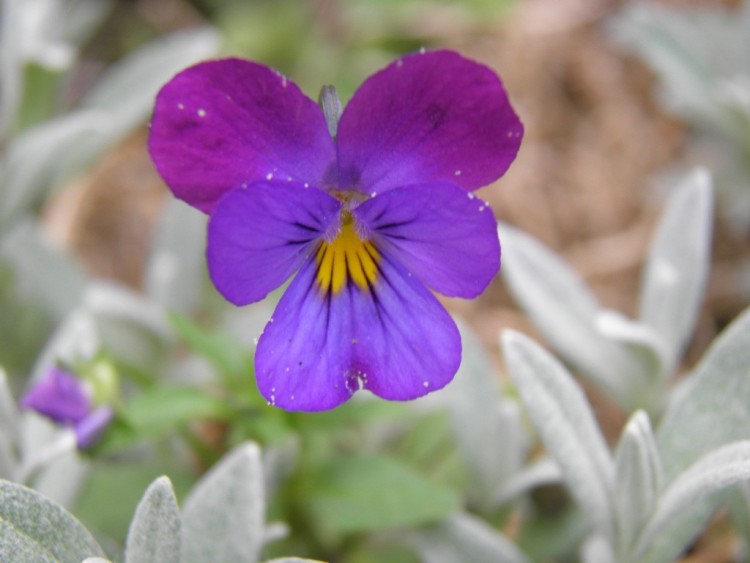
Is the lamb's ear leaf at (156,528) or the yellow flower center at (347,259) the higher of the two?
the yellow flower center at (347,259)

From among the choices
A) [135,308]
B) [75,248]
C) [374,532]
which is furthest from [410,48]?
[374,532]

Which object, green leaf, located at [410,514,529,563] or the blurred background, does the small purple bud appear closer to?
the blurred background

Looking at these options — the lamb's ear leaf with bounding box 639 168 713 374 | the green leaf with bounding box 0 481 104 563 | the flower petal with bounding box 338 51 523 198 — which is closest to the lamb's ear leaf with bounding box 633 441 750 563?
the lamb's ear leaf with bounding box 639 168 713 374

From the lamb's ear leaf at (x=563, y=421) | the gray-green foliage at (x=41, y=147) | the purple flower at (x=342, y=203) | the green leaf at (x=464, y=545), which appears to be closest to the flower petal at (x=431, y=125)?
the purple flower at (x=342, y=203)

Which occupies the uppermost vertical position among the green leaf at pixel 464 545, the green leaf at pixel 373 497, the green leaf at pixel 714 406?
the green leaf at pixel 714 406

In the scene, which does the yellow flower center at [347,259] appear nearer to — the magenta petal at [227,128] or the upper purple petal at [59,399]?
the magenta petal at [227,128]
